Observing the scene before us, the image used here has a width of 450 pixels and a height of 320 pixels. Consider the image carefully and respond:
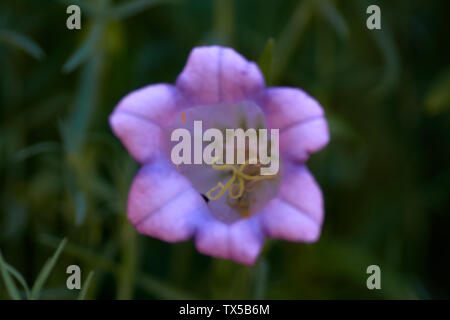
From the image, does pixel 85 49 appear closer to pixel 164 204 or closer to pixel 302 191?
pixel 164 204

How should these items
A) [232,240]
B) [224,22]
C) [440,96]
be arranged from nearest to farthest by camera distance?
1. [232,240]
2. [224,22]
3. [440,96]

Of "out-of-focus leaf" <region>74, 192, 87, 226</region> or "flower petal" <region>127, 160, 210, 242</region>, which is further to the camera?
"out-of-focus leaf" <region>74, 192, 87, 226</region>

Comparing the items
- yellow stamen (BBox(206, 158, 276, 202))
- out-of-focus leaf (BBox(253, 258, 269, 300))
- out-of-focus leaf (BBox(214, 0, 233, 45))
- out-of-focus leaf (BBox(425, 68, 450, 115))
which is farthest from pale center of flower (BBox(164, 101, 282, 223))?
out-of-focus leaf (BBox(425, 68, 450, 115))

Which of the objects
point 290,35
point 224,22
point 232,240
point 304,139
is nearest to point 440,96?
point 290,35

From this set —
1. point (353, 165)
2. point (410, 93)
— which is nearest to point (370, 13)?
point (410, 93)

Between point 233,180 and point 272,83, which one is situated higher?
point 272,83

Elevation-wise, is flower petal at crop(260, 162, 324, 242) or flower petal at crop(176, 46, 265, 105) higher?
flower petal at crop(176, 46, 265, 105)

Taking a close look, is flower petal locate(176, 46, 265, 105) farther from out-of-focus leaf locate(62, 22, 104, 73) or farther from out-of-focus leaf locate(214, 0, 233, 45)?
out-of-focus leaf locate(214, 0, 233, 45)

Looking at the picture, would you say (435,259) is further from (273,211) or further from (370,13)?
(273,211)
